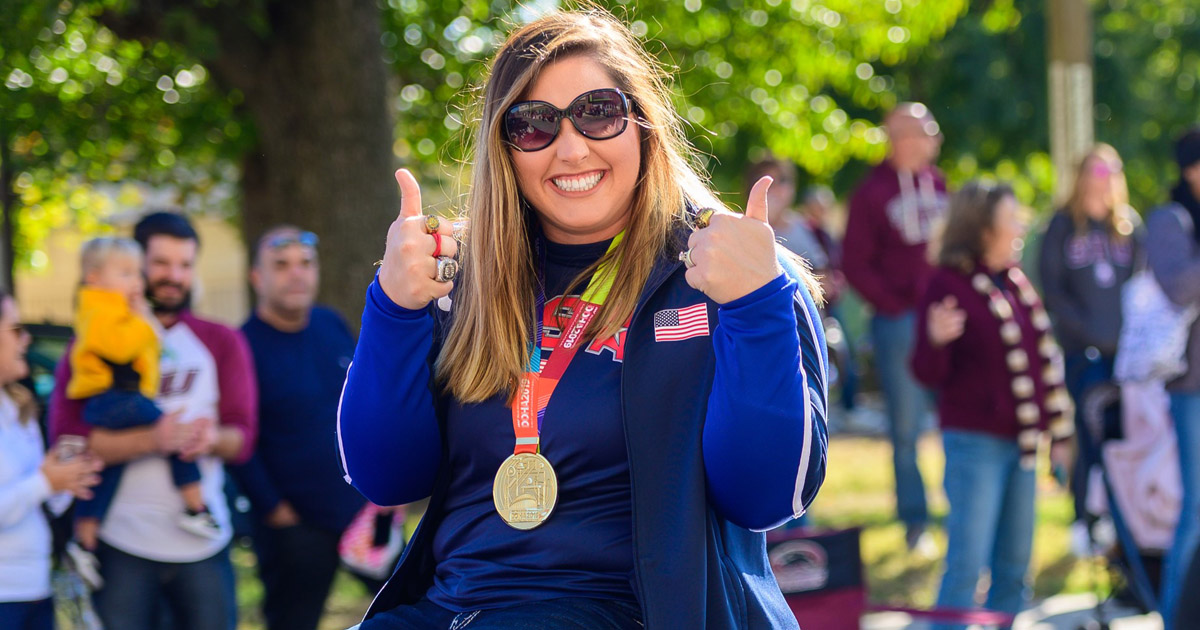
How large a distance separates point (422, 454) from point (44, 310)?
87.9 feet

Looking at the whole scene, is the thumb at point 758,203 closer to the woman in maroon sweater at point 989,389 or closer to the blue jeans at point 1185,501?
the woman in maroon sweater at point 989,389

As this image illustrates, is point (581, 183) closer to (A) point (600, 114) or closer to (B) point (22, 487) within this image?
(A) point (600, 114)

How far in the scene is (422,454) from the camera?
8.87ft

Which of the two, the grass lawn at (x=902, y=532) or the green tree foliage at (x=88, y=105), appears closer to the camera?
the green tree foliage at (x=88, y=105)

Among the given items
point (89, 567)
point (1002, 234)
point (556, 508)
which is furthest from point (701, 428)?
point (1002, 234)

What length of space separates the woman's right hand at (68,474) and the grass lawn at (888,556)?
2504mm

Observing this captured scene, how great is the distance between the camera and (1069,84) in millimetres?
9797

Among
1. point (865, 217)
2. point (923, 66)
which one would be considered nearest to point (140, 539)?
point (865, 217)

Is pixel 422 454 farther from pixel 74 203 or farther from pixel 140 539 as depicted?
pixel 74 203

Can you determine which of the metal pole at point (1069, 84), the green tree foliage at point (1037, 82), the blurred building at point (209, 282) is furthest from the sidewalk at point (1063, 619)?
the blurred building at point (209, 282)

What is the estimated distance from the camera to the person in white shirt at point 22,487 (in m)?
4.43

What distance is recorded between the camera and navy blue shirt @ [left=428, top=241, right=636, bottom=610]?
249 centimetres

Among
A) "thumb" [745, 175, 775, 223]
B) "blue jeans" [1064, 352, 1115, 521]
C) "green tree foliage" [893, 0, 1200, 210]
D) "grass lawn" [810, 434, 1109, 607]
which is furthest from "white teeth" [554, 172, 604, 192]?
"green tree foliage" [893, 0, 1200, 210]

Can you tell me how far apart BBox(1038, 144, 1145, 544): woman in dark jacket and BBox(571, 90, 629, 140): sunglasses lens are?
5.27m
